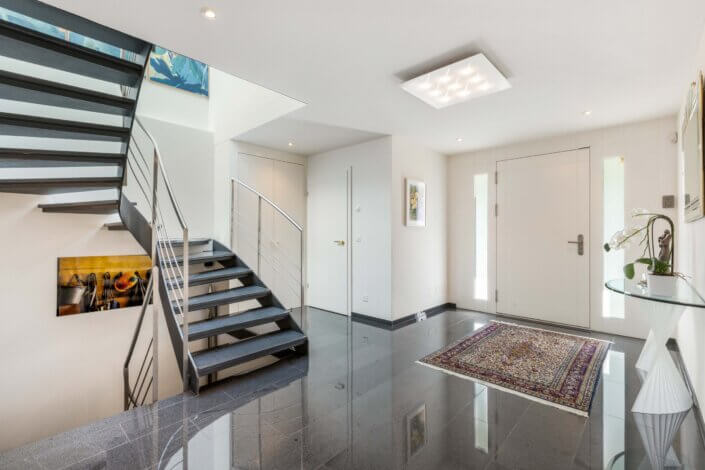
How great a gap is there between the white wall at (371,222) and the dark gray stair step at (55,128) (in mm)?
2698

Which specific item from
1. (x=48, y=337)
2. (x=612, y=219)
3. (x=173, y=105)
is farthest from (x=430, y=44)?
(x=48, y=337)

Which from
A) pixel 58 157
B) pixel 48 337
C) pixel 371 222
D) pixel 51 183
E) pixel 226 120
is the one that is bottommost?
pixel 48 337

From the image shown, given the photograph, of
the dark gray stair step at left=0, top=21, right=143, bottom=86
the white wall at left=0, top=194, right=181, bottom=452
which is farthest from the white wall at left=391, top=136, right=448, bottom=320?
the white wall at left=0, top=194, right=181, bottom=452

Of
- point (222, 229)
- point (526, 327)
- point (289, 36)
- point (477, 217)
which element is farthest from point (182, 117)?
point (526, 327)

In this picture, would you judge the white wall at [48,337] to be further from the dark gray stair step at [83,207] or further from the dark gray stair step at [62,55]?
the dark gray stair step at [62,55]

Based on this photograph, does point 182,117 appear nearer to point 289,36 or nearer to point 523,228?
point 289,36

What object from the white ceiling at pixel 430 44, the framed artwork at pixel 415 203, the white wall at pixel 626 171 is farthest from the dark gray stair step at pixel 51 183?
Answer: the white wall at pixel 626 171

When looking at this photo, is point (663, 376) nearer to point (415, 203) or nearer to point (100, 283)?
point (415, 203)

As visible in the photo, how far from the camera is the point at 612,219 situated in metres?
3.82

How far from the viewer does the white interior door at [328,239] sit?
475cm

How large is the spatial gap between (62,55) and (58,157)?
31.2 inches

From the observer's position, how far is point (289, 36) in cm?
210

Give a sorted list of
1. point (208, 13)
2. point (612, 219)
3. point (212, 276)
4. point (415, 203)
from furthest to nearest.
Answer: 1. point (415, 203)
2. point (612, 219)
3. point (212, 276)
4. point (208, 13)

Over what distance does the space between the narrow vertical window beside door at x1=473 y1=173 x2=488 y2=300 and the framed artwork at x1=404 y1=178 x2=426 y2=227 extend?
867 mm
